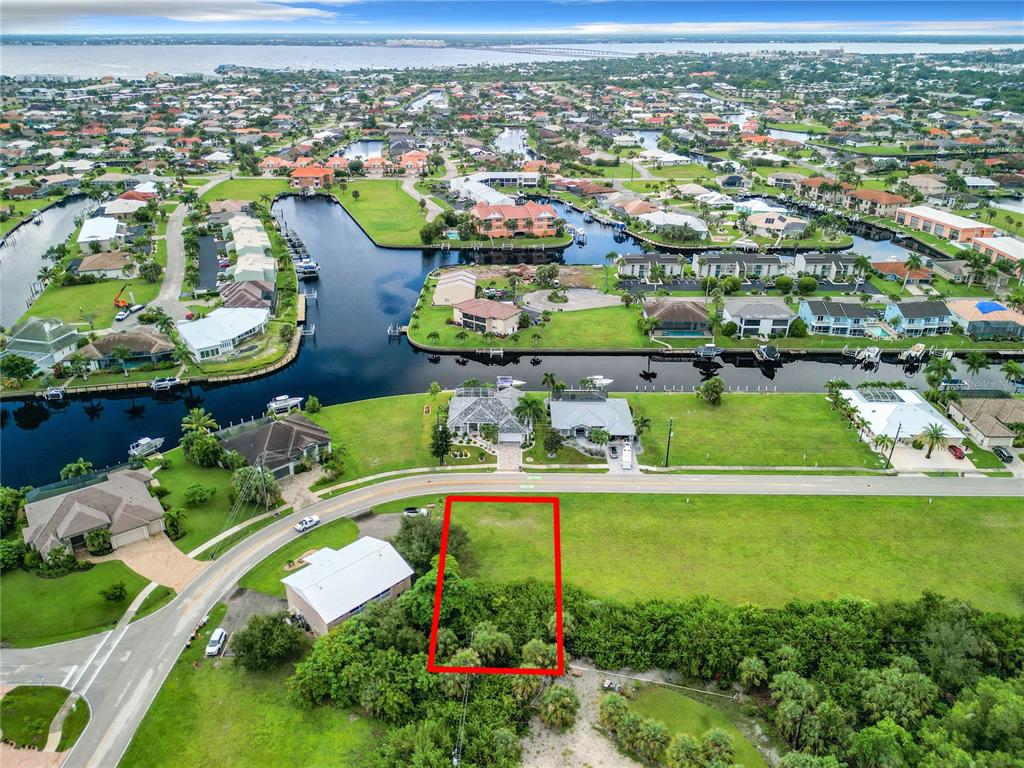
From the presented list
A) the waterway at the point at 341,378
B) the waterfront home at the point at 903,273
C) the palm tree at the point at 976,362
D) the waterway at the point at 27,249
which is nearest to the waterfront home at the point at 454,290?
the waterway at the point at 341,378

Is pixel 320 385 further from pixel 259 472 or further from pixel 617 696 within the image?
pixel 617 696

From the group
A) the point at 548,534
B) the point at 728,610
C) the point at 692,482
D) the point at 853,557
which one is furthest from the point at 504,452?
the point at 853,557

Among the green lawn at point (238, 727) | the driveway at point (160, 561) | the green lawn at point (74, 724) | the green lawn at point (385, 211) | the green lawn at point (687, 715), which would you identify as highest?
the green lawn at point (385, 211)

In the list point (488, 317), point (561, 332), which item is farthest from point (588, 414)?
point (488, 317)

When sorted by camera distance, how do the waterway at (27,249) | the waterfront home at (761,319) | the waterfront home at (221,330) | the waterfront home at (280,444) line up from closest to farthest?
the waterfront home at (280,444) → the waterfront home at (221,330) → the waterfront home at (761,319) → the waterway at (27,249)

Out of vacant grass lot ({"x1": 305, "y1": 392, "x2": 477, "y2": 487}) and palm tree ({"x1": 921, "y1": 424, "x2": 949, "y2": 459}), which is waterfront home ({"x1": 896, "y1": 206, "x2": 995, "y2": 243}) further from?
vacant grass lot ({"x1": 305, "y1": 392, "x2": 477, "y2": 487})

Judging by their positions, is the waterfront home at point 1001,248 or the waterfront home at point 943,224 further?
the waterfront home at point 943,224

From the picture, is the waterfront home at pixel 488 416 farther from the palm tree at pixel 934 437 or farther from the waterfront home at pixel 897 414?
the palm tree at pixel 934 437
